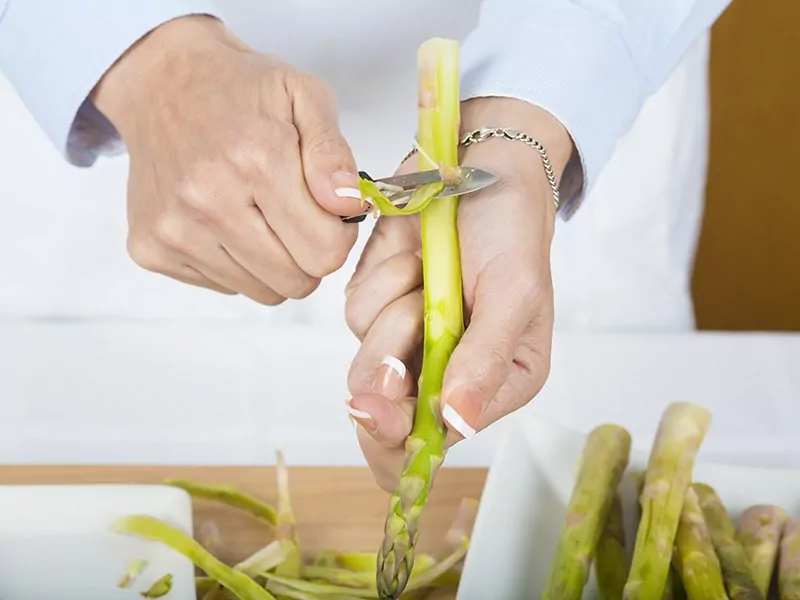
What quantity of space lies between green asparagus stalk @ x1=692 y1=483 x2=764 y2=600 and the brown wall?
120 centimetres

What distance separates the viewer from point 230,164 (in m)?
0.55

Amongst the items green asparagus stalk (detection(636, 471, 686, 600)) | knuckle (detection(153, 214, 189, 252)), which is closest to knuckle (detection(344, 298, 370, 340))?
knuckle (detection(153, 214, 189, 252))

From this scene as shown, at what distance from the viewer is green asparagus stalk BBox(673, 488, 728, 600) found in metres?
0.58

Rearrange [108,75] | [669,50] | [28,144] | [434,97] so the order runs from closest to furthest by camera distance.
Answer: [434,97] < [108,75] < [669,50] < [28,144]

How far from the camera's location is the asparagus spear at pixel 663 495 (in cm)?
57

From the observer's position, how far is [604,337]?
91 cm

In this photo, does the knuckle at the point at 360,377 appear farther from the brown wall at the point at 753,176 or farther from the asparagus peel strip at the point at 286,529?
the brown wall at the point at 753,176

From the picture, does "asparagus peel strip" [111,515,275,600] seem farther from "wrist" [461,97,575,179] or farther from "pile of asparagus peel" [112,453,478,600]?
"wrist" [461,97,575,179]

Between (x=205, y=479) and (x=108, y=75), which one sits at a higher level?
(x=108, y=75)

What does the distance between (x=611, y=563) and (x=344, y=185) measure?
274 millimetres

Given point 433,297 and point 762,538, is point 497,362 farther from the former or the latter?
point 762,538

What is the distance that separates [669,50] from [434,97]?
282 millimetres

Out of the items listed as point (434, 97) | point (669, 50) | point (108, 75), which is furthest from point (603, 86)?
point (108, 75)

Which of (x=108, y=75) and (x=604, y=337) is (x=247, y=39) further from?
(x=604, y=337)
